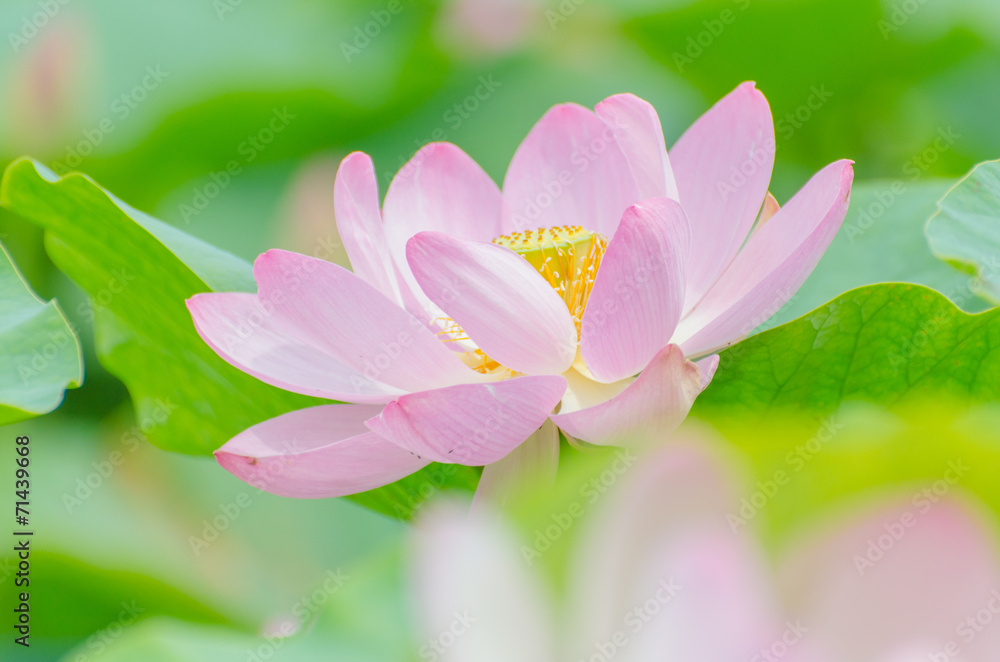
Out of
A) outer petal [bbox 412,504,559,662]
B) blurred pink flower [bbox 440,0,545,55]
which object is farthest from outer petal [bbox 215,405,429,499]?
blurred pink flower [bbox 440,0,545,55]

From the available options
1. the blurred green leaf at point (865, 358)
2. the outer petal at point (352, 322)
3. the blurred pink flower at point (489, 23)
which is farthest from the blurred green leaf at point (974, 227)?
the blurred pink flower at point (489, 23)

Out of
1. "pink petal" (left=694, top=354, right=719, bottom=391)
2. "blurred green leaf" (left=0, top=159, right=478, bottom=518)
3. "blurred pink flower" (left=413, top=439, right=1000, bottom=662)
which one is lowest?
"blurred green leaf" (left=0, top=159, right=478, bottom=518)

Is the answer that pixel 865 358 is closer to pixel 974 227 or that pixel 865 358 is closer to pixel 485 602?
pixel 974 227

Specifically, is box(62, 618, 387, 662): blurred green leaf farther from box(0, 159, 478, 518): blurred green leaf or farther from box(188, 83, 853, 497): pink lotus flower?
box(0, 159, 478, 518): blurred green leaf

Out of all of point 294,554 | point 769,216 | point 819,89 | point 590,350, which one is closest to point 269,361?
point 590,350

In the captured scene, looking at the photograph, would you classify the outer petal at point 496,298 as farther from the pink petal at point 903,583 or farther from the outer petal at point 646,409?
the pink petal at point 903,583

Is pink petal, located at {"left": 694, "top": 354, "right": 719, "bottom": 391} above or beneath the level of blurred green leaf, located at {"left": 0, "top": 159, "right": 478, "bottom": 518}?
above
